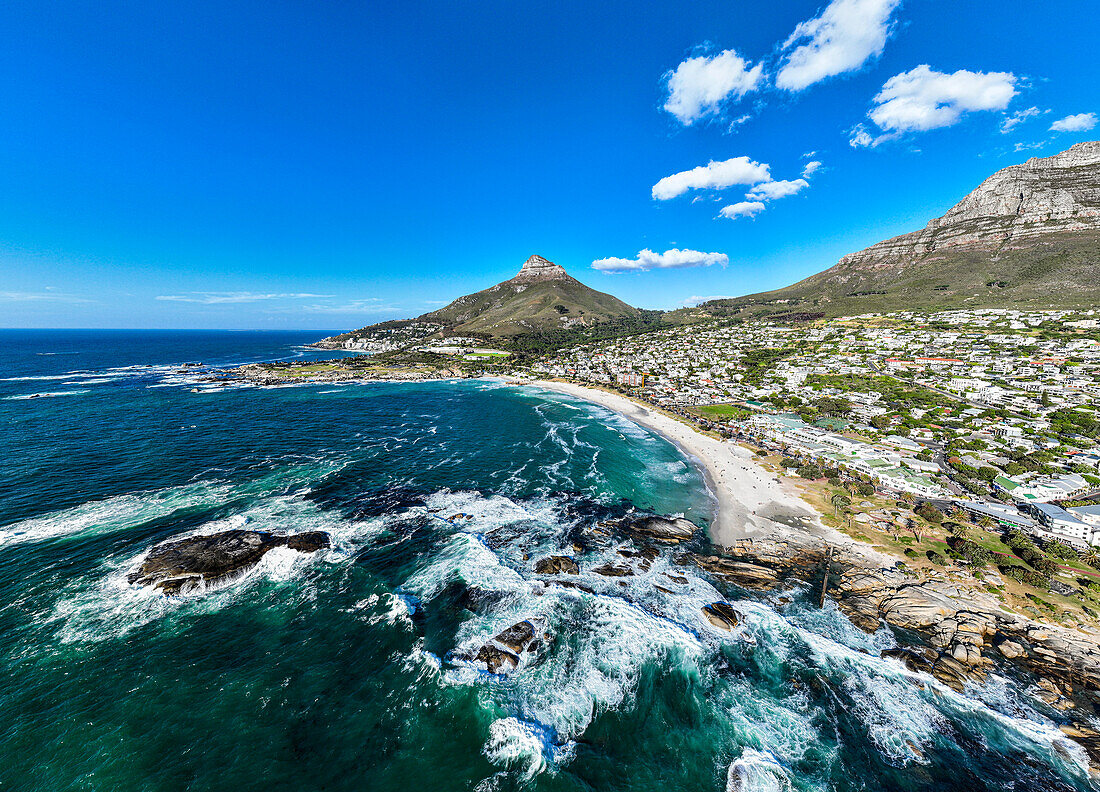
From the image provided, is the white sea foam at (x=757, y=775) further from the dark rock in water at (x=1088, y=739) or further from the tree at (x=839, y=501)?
the tree at (x=839, y=501)

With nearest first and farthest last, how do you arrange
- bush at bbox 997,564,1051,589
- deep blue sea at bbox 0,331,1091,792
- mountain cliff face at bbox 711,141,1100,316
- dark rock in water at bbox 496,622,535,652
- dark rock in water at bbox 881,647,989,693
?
1. deep blue sea at bbox 0,331,1091,792
2. dark rock in water at bbox 881,647,989,693
3. dark rock in water at bbox 496,622,535,652
4. bush at bbox 997,564,1051,589
5. mountain cliff face at bbox 711,141,1100,316

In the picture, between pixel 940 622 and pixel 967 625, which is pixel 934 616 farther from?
pixel 967 625

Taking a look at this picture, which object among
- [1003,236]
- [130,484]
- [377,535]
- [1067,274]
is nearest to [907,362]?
[1067,274]

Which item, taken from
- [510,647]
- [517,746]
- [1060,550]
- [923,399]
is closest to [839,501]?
[1060,550]

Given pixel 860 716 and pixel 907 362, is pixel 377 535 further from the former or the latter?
pixel 907 362

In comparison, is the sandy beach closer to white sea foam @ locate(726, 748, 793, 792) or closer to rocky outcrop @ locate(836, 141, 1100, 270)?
white sea foam @ locate(726, 748, 793, 792)

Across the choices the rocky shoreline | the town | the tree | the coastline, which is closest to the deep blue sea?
the rocky shoreline

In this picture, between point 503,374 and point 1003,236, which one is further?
point 1003,236
